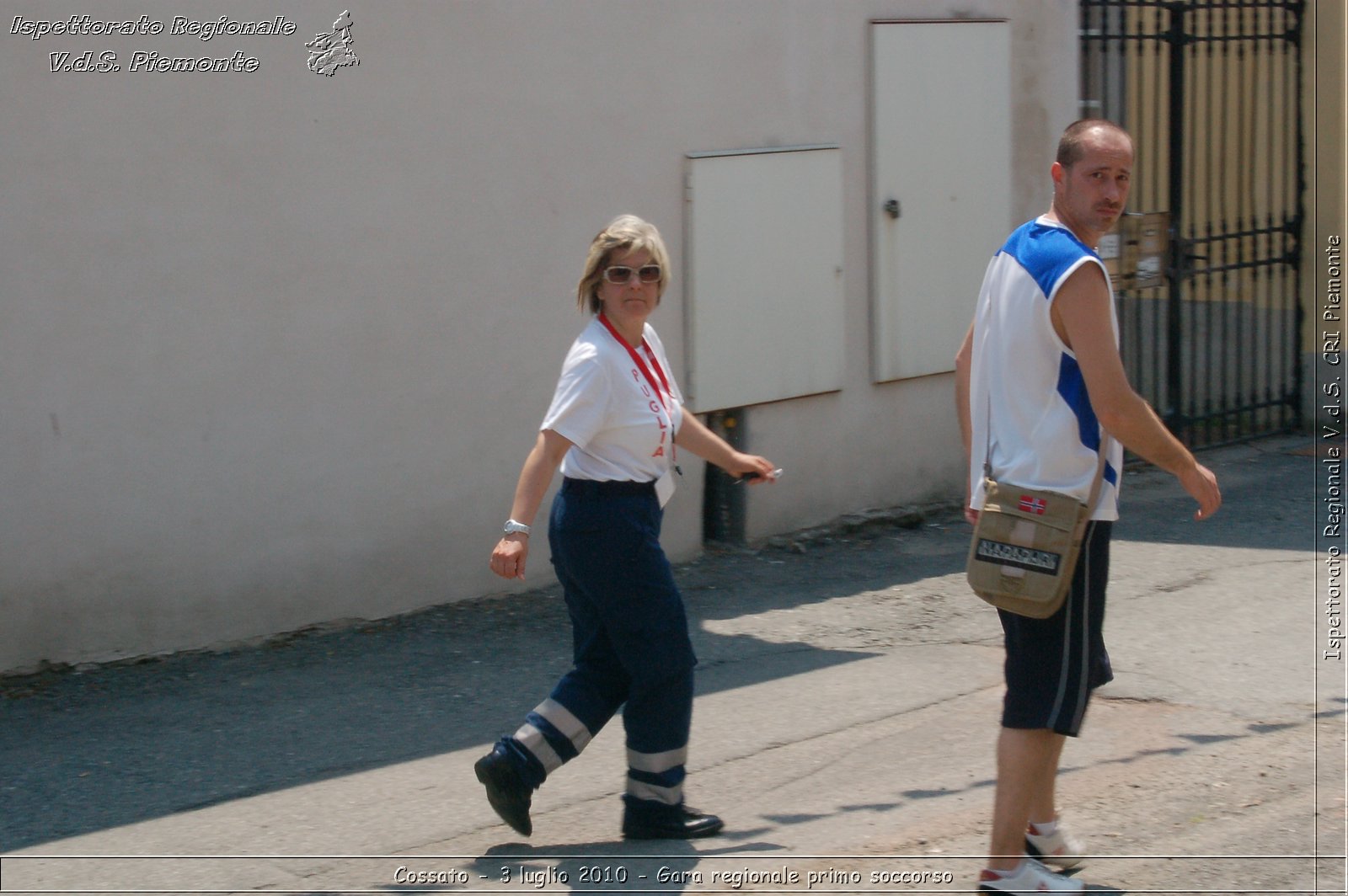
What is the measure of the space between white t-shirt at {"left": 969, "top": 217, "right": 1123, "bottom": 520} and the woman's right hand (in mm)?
1295

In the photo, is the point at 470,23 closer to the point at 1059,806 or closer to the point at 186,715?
the point at 186,715

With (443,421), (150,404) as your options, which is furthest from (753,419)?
(150,404)

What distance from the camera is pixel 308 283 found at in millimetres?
6324

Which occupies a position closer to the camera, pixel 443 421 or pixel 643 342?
pixel 643 342

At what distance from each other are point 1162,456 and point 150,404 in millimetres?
3953

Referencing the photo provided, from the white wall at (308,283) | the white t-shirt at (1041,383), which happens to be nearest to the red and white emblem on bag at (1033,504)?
the white t-shirt at (1041,383)

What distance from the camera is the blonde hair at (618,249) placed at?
434cm

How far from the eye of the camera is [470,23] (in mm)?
6668

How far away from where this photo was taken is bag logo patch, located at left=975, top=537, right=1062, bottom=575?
12.2ft

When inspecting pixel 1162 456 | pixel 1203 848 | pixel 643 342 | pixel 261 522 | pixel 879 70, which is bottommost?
pixel 1203 848

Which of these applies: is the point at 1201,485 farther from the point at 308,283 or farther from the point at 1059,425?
the point at 308,283

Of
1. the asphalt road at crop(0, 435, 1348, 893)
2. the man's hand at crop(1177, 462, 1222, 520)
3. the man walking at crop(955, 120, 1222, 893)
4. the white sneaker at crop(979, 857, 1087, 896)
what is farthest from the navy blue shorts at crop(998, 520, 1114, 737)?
the asphalt road at crop(0, 435, 1348, 893)

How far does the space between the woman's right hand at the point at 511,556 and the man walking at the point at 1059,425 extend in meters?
1.23

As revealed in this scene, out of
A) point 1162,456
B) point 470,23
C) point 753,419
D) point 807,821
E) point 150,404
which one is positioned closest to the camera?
point 1162,456
